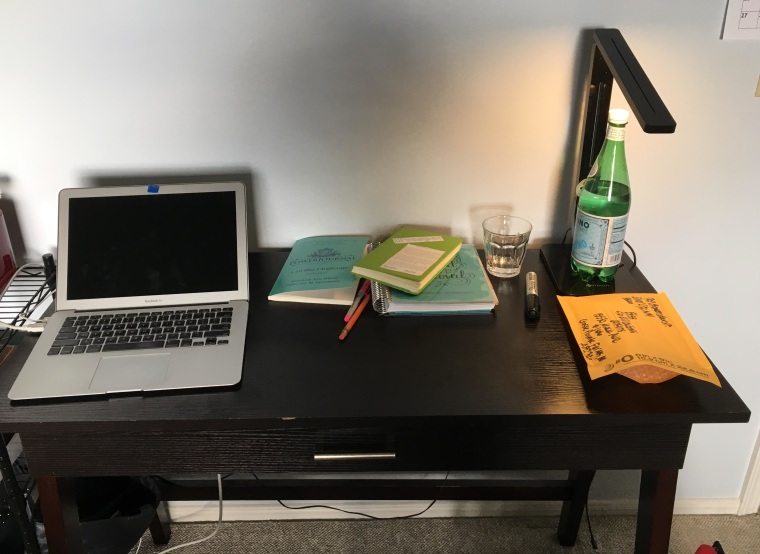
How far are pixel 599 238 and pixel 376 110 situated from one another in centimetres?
45

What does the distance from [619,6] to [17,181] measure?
3.67ft

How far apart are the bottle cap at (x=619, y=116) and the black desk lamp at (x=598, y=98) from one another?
4cm

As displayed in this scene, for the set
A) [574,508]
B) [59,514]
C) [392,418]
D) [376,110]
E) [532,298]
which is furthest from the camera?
[574,508]

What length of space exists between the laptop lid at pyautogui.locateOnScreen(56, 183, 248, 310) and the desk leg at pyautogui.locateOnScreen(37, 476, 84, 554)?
276 millimetres

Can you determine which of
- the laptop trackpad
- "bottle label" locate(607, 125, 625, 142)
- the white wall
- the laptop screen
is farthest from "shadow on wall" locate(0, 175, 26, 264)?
"bottle label" locate(607, 125, 625, 142)

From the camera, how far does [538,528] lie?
157cm

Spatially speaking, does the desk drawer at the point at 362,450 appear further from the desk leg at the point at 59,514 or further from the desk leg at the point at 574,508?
the desk leg at the point at 574,508

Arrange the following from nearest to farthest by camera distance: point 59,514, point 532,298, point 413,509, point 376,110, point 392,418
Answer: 1. point 392,418
2. point 59,514
3. point 532,298
4. point 376,110
5. point 413,509

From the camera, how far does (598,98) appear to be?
3.59ft

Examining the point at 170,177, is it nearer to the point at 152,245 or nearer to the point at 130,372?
the point at 152,245

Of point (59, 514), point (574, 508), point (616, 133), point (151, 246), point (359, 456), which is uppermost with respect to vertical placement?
point (616, 133)

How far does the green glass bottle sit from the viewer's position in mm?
1023

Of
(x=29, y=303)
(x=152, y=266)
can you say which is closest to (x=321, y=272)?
(x=152, y=266)

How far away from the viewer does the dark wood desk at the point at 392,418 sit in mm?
836
